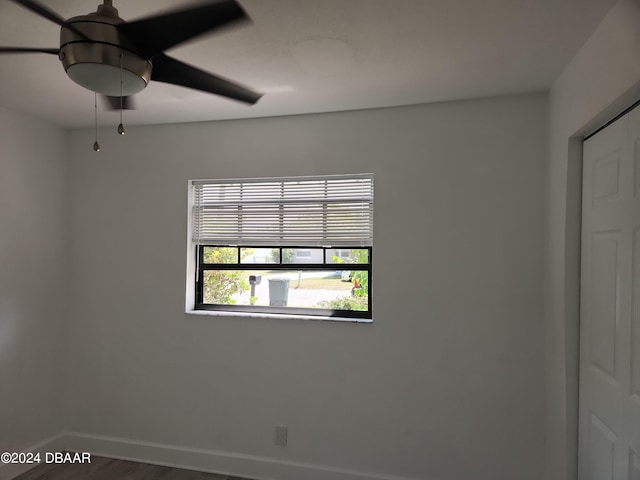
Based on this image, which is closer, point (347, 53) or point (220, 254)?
point (347, 53)

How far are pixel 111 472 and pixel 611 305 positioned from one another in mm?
3216

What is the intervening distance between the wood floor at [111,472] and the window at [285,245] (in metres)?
1.14

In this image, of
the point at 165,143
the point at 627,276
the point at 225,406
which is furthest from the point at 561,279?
the point at 165,143

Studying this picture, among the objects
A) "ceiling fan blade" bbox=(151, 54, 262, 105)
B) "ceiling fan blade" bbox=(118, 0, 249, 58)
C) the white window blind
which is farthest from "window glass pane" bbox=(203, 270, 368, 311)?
"ceiling fan blade" bbox=(118, 0, 249, 58)

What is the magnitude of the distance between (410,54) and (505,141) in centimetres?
94

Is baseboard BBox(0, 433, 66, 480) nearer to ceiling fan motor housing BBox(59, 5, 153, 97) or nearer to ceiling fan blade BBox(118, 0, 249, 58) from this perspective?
ceiling fan motor housing BBox(59, 5, 153, 97)

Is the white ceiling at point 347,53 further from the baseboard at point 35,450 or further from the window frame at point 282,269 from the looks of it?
the baseboard at point 35,450

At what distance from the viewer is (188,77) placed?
183 centimetres

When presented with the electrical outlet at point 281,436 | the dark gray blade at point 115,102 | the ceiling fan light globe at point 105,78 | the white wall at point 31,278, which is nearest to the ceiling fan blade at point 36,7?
the ceiling fan light globe at point 105,78

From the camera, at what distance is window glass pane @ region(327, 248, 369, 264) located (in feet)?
10.3

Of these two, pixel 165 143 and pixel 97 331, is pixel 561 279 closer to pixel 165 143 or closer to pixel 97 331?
pixel 165 143

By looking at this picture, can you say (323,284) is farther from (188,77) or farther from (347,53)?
(188,77)

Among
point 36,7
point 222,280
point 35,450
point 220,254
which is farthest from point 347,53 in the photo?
point 35,450

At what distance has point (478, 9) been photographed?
1.76 metres
